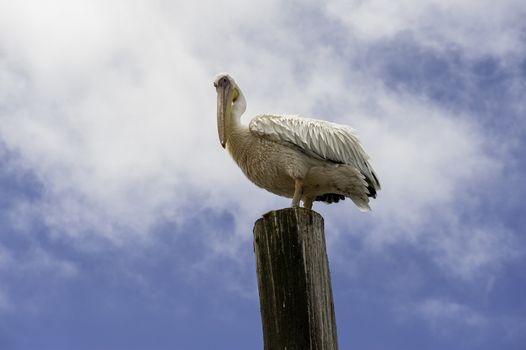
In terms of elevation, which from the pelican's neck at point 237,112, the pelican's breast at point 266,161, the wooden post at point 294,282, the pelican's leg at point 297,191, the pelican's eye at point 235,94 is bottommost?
the wooden post at point 294,282

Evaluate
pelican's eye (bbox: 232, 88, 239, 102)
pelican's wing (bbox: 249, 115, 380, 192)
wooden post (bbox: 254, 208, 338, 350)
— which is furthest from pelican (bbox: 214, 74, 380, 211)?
wooden post (bbox: 254, 208, 338, 350)

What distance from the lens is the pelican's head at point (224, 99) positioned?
19.8ft

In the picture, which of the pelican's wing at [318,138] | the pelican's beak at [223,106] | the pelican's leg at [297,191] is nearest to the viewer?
the pelican's leg at [297,191]

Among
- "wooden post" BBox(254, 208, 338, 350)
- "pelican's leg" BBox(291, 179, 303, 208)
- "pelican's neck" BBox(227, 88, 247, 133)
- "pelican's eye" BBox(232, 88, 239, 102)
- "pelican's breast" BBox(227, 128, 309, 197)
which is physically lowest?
"wooden post" BBox(254, 208, 338, 350)

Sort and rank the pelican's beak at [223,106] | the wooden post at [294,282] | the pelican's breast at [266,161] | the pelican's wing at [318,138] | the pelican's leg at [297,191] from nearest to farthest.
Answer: the wooden post at [294,282] < the pelican's leg at [297,191] < the pelican's breast at [266,161] < the pelican's wing at [318,138] < the pelican's beak at [223,106]

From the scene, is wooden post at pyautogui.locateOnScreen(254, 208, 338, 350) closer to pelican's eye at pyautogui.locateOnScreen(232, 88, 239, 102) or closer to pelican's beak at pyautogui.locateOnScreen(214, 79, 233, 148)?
pelican's beak at pyautogui.locateOnScreen(214, 79, 233, 148)

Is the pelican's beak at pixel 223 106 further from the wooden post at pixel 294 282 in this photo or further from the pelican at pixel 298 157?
the wooden post at pixel 294 282

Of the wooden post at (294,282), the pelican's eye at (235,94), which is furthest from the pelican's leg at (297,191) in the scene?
the wooden post at (294,282)

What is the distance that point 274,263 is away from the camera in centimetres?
370

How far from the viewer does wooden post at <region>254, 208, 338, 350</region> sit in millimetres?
3533

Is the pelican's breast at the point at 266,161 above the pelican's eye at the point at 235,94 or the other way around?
the other way around

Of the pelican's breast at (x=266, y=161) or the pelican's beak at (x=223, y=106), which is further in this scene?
the pelican's beak at (x=223, y=106)

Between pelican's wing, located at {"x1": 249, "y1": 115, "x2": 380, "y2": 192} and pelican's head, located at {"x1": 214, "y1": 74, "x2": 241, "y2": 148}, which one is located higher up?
pelican's head, located at {"x1": 214, "y1": 74, "x2": 241, "y2": 148}

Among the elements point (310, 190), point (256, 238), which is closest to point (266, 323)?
point (256, 238)
